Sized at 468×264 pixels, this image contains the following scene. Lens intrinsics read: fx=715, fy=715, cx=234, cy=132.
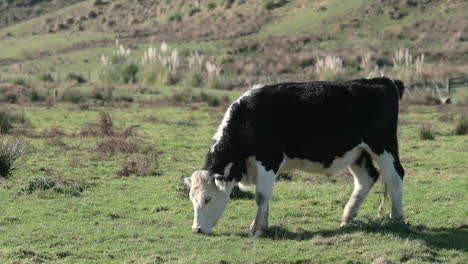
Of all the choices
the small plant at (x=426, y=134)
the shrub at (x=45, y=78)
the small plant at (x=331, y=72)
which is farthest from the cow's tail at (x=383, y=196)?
the shrub at (x=45, y=78)

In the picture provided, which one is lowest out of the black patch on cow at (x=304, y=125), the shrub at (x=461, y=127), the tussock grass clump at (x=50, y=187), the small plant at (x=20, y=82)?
the small plant at (x=20, y=82)

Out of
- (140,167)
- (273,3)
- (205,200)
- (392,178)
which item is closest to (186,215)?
(205,200)

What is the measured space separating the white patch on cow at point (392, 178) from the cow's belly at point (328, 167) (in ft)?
0.98

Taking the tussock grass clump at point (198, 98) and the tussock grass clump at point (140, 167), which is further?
the tussock grass clump at point (198, 98)

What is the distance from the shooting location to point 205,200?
9.62 m

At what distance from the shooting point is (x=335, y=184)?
1464 centimetres

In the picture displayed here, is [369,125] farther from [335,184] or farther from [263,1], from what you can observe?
[263,1]

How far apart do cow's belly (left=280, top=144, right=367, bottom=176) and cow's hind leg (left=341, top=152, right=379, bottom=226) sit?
1.30 feet

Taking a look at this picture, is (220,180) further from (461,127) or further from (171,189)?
(461,127)

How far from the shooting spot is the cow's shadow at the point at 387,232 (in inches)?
374

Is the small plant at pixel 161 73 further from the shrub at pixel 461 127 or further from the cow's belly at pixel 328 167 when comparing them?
the cow's belly at pixel 328 167

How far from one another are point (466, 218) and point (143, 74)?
1317 inches

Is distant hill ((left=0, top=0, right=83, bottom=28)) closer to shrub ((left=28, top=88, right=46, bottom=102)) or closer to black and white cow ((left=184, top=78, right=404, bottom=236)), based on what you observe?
shrub ((left=28, top=88, right=46, bottom=102))

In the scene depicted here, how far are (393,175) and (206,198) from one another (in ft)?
9.11
